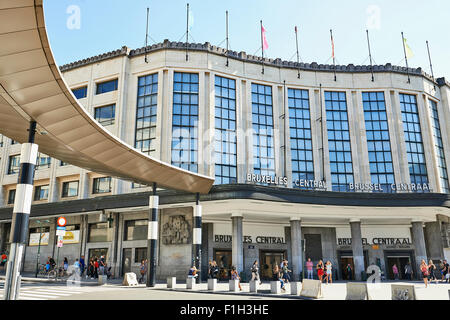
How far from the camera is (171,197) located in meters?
31.5

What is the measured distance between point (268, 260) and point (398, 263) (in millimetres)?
13387

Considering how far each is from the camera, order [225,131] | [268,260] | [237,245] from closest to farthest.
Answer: [237,245], [225,131], [268,260]

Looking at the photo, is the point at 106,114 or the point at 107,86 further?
the point at 107,86

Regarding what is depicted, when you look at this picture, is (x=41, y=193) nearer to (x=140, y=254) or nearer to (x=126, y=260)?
(x=126, y=260)

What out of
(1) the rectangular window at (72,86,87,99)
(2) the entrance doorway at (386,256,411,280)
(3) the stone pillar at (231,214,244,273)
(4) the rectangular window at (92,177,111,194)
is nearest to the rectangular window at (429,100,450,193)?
(2) the entrance doorway at (386,256,411,280)

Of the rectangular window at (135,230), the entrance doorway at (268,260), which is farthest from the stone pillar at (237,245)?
the rectangular window at (135,230)

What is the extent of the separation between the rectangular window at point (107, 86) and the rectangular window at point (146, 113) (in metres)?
2.99

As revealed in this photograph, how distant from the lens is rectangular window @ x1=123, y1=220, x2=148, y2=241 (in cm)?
3494

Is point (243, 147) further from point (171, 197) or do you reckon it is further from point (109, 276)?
point (109, 276)

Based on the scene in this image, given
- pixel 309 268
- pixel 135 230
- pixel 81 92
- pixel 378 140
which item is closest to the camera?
pixel 309 268

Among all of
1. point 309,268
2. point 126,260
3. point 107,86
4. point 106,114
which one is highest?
point 107,86

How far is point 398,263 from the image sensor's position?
1490 inches

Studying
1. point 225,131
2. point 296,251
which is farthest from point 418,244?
point 225,131

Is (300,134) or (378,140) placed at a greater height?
(300,134)
